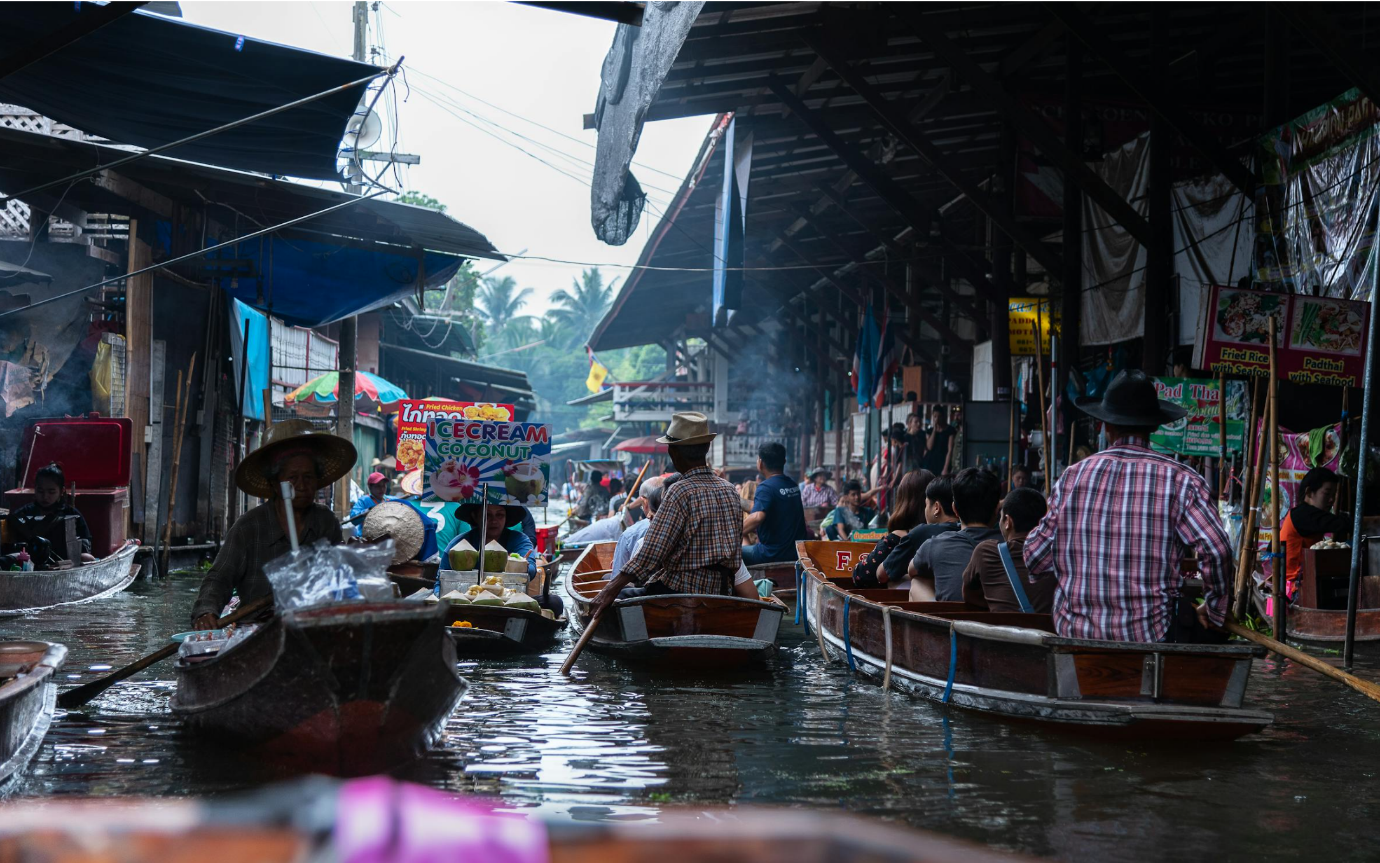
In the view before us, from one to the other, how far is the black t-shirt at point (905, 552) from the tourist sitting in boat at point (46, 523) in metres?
7.90

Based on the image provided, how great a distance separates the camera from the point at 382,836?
0.90m

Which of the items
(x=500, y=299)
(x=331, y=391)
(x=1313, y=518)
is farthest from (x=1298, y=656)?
(x=500, y=299)

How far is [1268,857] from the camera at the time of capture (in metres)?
4.25

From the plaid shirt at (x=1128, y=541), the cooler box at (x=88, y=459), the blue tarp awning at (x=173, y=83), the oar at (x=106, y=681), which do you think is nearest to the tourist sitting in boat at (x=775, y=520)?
the blue tarp awning at (x=173, y=83)

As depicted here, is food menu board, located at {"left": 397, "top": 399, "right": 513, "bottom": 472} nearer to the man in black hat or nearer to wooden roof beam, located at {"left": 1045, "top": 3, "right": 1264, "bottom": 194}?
wooden roof beam, located at {"left": 1045, "top": 3, "right": 1264, "bottom": 194}

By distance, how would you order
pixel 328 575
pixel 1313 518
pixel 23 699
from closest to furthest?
pixel 23 699 < pixel 328 575 < pixel 1313 518

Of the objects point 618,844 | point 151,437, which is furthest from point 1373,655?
point 151,437

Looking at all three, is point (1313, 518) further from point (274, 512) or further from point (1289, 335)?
point (274, 512)

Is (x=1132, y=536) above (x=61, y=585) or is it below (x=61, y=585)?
above

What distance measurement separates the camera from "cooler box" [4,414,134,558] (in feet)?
42.7

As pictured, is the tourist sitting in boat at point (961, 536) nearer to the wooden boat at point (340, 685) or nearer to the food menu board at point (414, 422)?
the wooden boat at point (340, 685)

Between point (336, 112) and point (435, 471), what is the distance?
290cm

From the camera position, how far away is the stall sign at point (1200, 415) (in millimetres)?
10539

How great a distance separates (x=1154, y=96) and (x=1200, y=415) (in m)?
2.75
